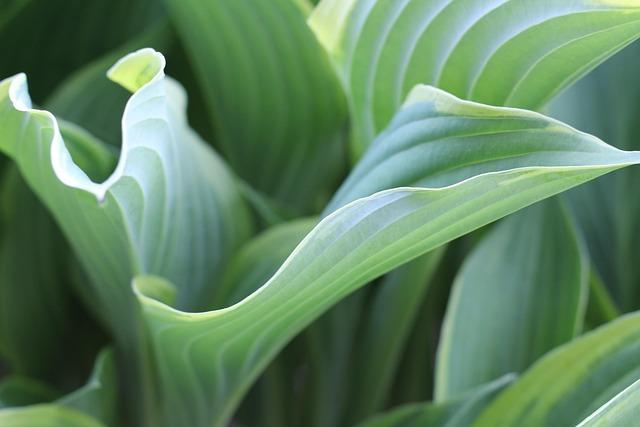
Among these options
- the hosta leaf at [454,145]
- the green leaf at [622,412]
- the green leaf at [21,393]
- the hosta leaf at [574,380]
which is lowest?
the green leaf at [21,393]

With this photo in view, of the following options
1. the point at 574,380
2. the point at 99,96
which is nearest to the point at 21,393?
the point at 99,96

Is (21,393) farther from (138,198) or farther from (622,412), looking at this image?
(622,412)

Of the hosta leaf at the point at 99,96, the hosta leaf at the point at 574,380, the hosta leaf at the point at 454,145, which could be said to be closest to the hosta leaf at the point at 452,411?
the hosta leaf at the point at 574,380

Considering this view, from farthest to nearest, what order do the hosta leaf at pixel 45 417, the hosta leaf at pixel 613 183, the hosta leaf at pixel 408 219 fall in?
the hosta leaf at pixel 613 183 → the hosta leaf at pixel 45 417 → the hosta leaf at pixel 408 219

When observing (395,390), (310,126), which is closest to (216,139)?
(310,126)

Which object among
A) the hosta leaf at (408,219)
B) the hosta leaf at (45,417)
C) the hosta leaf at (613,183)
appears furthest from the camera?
the hosta leaf at (613,183)

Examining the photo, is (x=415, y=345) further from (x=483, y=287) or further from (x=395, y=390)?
(x=483, y=287)

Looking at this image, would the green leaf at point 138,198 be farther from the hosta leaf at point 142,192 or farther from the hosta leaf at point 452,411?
the hosta leaf at point 452,411

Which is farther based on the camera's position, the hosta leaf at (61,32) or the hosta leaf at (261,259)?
the hosta leaf at (61,32)
